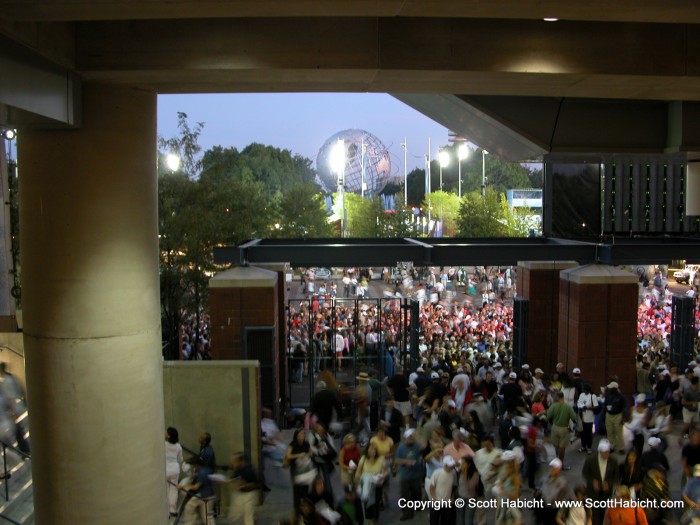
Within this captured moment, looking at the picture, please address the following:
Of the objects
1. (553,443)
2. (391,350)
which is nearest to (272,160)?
(391,350)

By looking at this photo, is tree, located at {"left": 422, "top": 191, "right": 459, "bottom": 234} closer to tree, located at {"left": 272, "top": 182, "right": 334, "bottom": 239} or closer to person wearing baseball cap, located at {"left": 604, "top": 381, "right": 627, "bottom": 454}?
tree, located at {"left": 272, "top": 182, "right": 334, "bottom": 239}

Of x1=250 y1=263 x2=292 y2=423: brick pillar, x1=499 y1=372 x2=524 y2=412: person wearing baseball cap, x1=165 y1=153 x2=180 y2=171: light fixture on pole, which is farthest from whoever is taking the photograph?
x1=165 y1=153 x2=180 y2=171: light fixture on pole

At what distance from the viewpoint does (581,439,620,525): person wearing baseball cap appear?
8109mm

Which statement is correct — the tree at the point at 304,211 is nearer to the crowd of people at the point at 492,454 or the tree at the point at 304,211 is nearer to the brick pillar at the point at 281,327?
the brick pillar at the point at 281,327

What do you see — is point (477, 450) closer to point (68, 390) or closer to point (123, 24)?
point (68, 390)

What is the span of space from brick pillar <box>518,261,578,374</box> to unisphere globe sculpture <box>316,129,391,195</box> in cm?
7407

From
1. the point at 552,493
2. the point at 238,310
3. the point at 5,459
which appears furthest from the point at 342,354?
the point at 552,493

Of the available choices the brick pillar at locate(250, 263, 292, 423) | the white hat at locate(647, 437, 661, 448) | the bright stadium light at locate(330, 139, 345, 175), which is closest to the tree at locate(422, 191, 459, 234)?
the bright stadium light at locate(330, 139, 345, 175)

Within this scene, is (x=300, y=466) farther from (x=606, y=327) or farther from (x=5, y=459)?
(x=606, y=327)

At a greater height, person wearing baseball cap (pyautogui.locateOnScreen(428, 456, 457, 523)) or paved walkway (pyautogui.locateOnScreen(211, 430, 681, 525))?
person wearing baseball cap (pyautogui.locateOnScreen(428, 456, 457, 523))

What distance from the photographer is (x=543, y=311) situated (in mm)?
18562

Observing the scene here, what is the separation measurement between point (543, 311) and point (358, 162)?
85053mm

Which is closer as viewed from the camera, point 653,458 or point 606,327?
point 653,458

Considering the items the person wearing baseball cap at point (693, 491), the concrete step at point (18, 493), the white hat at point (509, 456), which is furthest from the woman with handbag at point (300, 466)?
the person wearing baseball cap at point (693, 491)
